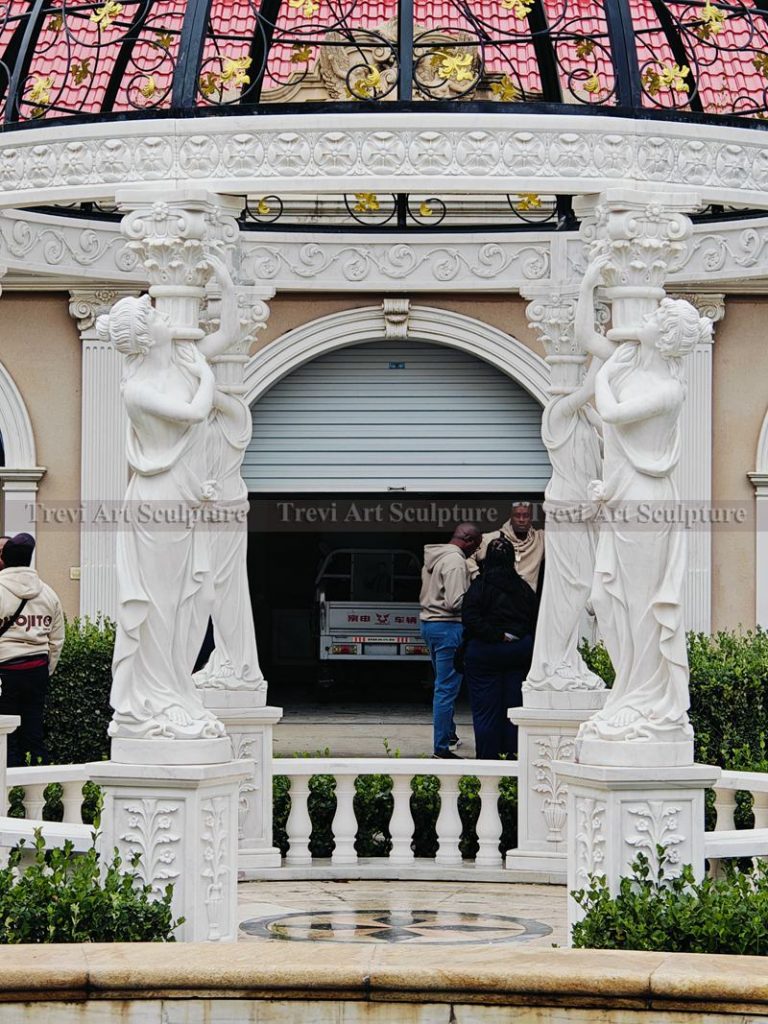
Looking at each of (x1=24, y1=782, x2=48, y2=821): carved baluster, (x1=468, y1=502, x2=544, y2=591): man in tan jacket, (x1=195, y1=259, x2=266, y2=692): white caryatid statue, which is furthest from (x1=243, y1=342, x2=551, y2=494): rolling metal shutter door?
(x1=24, y1=782, x2=48, y2=821): carved baluster

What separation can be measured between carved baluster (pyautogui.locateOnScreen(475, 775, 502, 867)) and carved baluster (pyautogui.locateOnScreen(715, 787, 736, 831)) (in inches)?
43.5

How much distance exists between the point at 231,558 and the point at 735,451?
9282 millimetres

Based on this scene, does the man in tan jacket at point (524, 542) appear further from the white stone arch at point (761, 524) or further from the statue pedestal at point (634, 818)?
the statue pedestal at point (634, 818)

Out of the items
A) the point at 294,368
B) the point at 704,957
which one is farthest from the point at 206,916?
the point at 294,368

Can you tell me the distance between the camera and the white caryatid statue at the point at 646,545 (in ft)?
23.2

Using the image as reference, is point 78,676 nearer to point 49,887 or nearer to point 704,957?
point 49,887

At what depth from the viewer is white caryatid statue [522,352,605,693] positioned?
980 centimetres

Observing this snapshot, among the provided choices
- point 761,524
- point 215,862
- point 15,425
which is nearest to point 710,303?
point 761,524

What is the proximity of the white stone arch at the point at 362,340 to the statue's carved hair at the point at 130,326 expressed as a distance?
1134cm

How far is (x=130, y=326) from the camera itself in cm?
705

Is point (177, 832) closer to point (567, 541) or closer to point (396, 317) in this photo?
point (567, 541)

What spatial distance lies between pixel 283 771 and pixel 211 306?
2.42 metres

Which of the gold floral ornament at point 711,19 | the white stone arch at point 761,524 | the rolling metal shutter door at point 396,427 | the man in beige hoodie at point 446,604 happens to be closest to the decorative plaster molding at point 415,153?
the gold floral ornament at point 711,19

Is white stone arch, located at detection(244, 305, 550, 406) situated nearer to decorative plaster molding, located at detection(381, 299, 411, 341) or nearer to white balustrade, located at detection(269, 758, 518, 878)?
decorative plaster molding, located at detection(381, 299, 411, 341)
